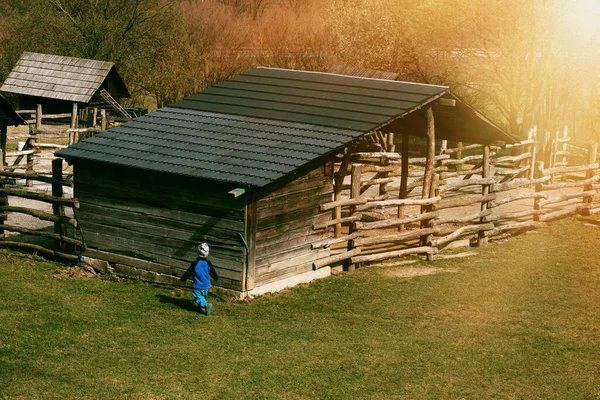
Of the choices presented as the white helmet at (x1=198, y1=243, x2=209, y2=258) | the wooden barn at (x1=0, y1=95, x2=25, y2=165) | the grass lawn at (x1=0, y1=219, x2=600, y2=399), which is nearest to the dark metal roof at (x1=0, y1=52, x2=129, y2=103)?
the wooden barn at (x1=0, y1=95, x2=25, y2=165)

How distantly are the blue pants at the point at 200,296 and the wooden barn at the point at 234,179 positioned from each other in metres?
0.87

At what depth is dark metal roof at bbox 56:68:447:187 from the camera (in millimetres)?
13344

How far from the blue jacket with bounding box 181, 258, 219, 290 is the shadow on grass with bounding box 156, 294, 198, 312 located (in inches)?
17.0

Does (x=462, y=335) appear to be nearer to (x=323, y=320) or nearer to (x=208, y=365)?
(x=323, y=320)

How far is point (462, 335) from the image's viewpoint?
38.1ft

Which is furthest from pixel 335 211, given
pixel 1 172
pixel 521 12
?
pixel 521 12

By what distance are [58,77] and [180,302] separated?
2041 centimetres

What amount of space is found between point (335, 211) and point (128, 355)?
19.5 ft

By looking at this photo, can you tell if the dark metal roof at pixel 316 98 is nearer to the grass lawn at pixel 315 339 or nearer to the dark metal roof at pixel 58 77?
the grass lawn at pixel 315 339

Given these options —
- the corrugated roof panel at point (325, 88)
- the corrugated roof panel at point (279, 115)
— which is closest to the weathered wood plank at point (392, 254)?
the corrugated roof panel at point (279, 115)

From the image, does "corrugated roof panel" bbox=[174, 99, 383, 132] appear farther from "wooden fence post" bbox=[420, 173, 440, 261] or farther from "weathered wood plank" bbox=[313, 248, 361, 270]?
"wooden fence post" bbox=[420, 173, 440, 261]

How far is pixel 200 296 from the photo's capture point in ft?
40.0

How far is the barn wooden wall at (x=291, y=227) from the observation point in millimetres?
13242

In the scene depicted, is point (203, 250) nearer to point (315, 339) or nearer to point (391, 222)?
point (315, 339)
